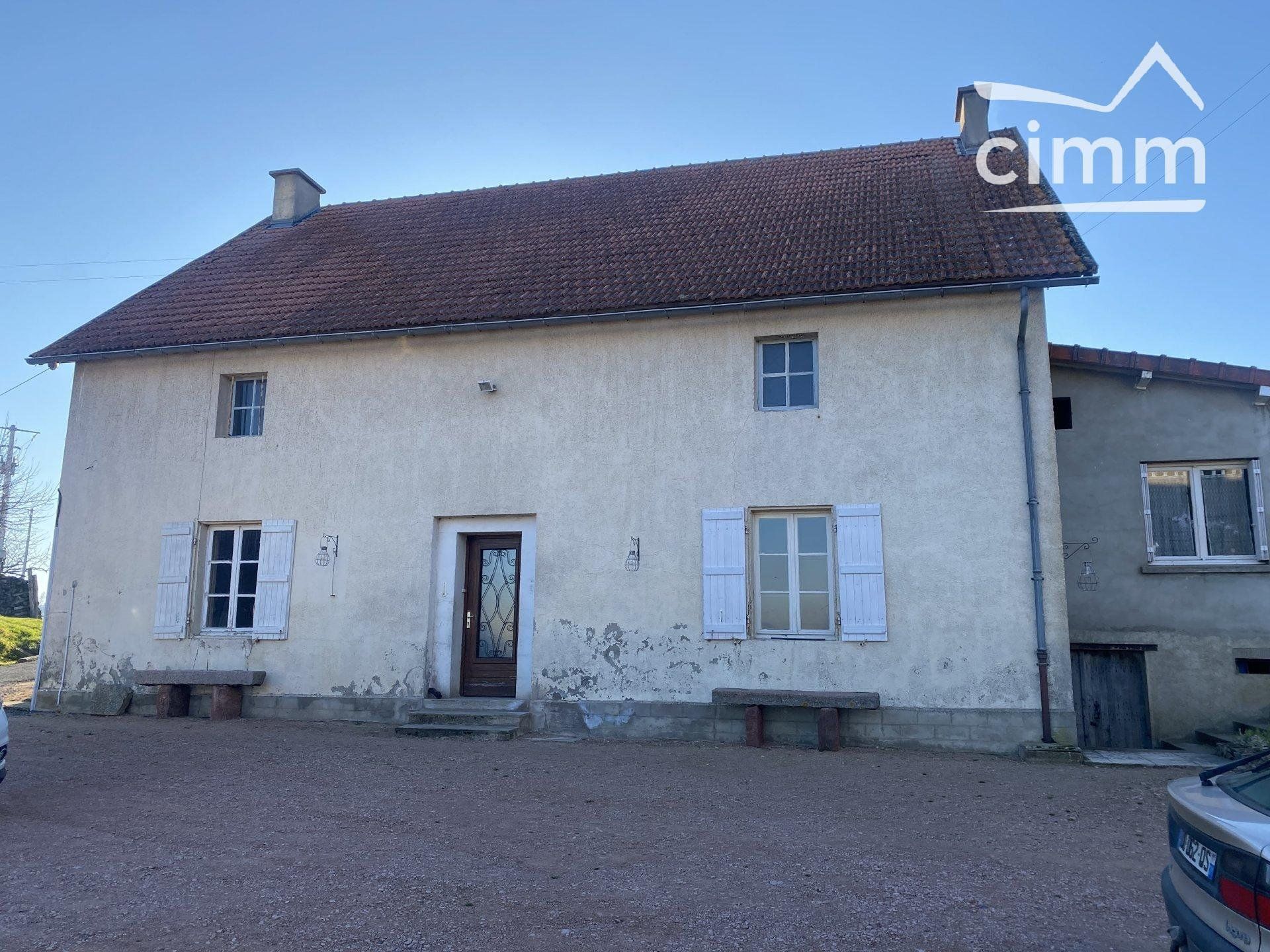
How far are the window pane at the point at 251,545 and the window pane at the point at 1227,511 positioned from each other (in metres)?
11.6

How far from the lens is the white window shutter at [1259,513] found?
10266mm

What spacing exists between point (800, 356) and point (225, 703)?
321 inches

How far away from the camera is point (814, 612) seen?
33.2 feet

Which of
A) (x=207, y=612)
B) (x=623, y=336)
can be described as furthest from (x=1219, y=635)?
(x=207, y=612)

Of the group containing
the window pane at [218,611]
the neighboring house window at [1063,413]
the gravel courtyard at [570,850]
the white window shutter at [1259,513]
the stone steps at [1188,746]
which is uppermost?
the neighboring house window at [1063,413]

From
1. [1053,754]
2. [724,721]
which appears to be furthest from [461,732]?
[1053,754]

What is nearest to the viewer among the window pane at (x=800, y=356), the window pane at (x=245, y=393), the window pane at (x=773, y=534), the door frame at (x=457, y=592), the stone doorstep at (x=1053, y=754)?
the stone doorstep at (x=1053, y=754)

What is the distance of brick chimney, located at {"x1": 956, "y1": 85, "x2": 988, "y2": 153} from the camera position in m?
13.3

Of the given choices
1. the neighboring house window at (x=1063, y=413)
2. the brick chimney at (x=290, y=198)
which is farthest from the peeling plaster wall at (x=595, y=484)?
the brick chimney at (x=290, y=198)

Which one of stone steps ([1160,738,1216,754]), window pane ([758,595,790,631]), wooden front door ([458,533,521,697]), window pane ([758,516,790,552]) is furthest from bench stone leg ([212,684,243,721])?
stone steps ([1160,738,1216,754])

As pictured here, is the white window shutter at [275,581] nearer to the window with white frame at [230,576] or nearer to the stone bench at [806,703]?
the window with white frame at [230,576]

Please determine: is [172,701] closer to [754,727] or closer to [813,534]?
[754,727]

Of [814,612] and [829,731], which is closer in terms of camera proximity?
[829,731]

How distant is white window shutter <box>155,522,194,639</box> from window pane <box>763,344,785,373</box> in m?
7.65
